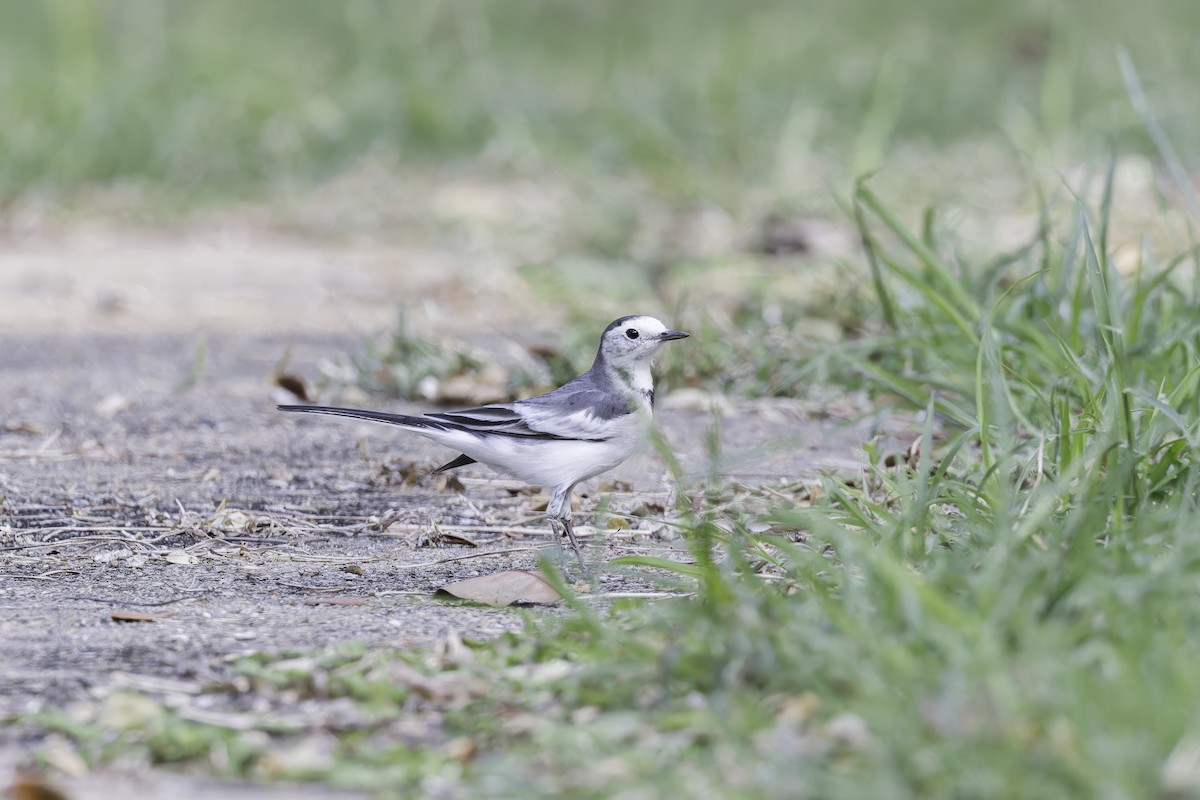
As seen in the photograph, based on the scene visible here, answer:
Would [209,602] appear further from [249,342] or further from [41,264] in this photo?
[41,264]

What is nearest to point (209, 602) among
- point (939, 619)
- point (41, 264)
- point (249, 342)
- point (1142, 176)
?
point (939, 619)

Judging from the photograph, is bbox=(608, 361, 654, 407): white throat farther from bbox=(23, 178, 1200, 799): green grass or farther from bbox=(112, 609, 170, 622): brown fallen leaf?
bbox=(112, 609, 170, 622): brown fallen leaf

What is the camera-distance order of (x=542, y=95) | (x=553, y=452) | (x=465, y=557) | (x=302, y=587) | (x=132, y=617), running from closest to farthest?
(x=132, y=617) < (x=302, y=587) < (x=465, y=557) < (x=553, y=452) < (x=542, y=95)

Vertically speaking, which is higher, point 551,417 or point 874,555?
point 551,417

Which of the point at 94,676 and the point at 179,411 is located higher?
the point at 179,411

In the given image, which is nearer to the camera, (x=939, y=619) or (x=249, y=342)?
(x=939, y=619)

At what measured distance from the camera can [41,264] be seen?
22.1 ft

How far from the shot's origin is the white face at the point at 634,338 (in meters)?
3.45

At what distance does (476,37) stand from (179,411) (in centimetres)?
638

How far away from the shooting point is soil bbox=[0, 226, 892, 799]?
2357mm

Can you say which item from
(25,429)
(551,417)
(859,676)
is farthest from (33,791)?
(25,429)

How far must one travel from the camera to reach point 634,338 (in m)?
3.45

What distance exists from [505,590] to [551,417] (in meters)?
0.66

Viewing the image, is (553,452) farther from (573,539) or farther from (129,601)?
(129,601)
